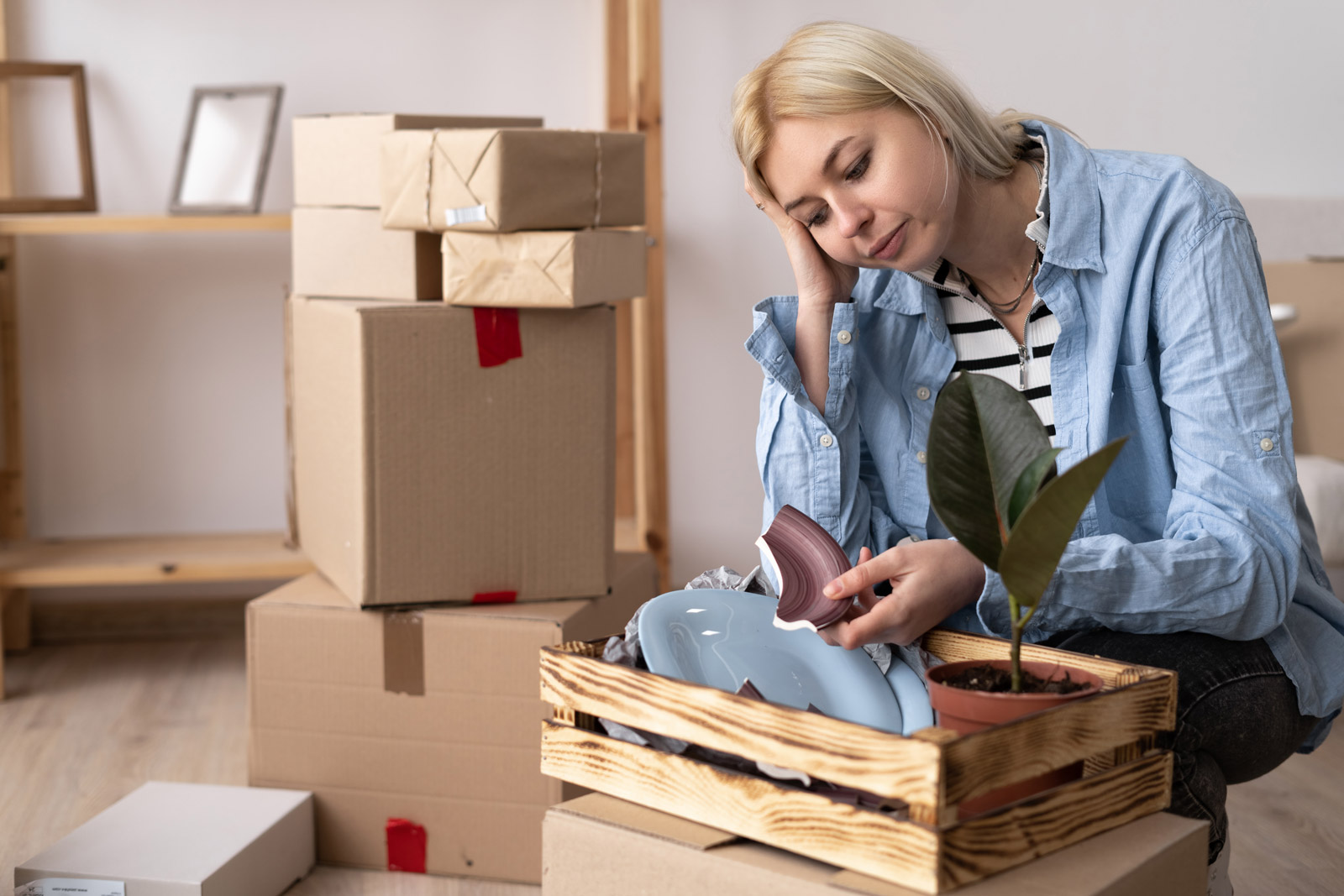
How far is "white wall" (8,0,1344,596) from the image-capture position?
7.64 ft

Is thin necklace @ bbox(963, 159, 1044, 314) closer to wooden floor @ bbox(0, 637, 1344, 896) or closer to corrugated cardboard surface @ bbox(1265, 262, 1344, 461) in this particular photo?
wooden floor @ bbox(0, 637, 1344, 896)

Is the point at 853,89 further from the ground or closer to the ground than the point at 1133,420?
further from the ground

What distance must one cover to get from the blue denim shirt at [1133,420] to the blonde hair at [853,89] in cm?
9

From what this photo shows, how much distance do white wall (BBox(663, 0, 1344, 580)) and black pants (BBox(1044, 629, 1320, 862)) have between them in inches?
60.7

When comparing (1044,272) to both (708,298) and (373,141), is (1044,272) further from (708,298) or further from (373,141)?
(708,298)

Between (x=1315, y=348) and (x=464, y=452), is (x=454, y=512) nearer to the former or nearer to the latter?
(x=464, y=452)

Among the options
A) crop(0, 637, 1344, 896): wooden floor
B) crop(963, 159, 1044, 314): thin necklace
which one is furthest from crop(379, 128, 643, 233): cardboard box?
crop(0, 637, 1344, 896): wooden floor

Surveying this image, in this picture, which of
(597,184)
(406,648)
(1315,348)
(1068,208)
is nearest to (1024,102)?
(1315,348)

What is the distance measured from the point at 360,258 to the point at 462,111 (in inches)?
34.7

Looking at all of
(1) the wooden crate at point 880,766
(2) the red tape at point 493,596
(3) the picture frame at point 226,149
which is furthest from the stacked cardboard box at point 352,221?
(1) the wooden crate at point 880,766

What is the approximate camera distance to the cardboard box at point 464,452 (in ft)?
4.70

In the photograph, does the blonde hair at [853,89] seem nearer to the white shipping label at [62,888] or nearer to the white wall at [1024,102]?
the white shipping label at [62,888]

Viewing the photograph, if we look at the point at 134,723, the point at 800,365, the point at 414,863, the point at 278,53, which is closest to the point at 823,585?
the point at 800,365

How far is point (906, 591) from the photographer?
2.52ft
